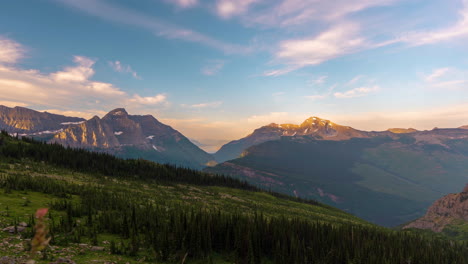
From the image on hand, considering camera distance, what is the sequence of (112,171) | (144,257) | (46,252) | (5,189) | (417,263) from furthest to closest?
(112,171) → (417,263) → (5,189) → (144,257) → (46,252)

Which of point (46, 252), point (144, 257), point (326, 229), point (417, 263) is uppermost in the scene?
point (46, 252)

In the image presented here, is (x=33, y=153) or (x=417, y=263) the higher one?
(x=33, y=153)

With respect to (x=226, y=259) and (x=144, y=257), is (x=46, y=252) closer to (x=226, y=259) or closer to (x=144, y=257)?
(x=144, y=257)

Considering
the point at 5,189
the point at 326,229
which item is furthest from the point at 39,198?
the point at 326,229

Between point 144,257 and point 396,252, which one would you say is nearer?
point 144,257

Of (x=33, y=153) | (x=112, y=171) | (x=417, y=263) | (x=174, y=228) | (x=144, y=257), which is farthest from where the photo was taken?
(x=112, y=171)

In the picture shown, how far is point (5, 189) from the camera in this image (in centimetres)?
5278

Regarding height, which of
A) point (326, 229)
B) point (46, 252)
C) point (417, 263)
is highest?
point (46, 252)

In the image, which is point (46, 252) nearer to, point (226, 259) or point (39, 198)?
point (226, 259)

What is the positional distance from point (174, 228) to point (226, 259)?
9388mm

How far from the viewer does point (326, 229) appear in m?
67.7

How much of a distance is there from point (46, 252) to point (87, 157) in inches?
5198

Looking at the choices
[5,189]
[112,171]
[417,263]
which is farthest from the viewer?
[112,171]

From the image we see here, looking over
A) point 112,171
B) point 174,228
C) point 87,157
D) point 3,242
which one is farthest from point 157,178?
point 3,242
